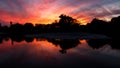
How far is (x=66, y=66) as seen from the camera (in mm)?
15945

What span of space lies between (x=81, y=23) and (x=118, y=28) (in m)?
38.2

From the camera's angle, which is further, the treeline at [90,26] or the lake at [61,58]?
the treeline at [90,26]

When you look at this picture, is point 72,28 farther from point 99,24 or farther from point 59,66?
point 59,66

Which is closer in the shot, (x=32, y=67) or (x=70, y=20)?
(x=32, y=67)

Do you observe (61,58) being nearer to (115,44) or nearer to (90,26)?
(115,44)

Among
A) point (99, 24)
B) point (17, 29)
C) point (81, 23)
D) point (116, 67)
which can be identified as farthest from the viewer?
point (17, 29)

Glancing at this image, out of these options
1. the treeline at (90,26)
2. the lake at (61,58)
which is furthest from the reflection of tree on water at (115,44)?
the treeline at (90,26)

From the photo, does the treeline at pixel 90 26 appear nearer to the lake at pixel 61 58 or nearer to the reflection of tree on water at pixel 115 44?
the reflection of tree on water at pixel 115 44

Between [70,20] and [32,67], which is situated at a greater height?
[70,20]

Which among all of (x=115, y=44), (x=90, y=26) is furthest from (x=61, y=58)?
(x=90, y=26)

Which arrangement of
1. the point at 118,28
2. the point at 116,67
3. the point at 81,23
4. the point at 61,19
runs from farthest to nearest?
1. the point at 81,23
2. the point at 61,19
3. the point at 118,28
4. the point at 116,67

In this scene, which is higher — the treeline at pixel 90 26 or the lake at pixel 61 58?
the treeline at pixel 90 26

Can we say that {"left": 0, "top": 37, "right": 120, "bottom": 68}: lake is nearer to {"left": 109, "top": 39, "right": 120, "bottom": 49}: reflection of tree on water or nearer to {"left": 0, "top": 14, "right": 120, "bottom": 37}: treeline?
{"left": 109, "top": 39, "right": 120, "bottom": 49}: reflection of tree on water

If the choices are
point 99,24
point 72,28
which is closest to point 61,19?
point 72,28
